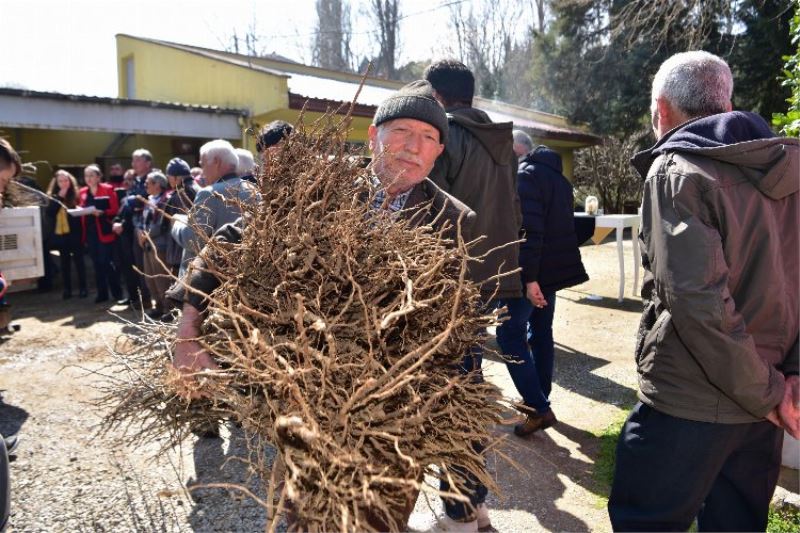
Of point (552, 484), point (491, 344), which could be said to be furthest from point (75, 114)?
point (552, 484)

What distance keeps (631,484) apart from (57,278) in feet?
35.8

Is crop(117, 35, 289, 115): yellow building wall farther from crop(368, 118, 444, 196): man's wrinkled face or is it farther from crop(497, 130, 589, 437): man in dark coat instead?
crop(368, 118, 444, 196): man's wrinkled face

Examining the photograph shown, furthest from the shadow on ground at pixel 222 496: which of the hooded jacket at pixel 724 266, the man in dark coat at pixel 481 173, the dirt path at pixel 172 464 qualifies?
the hooded jacket at pixel 724 266

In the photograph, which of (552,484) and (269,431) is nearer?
(269,431)

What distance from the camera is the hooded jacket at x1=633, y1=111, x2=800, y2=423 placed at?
1714 mm

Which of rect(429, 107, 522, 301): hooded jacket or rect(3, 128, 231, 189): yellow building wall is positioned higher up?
rect(3, 128, 231, 189): yellow building wall

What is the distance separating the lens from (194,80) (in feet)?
46.3

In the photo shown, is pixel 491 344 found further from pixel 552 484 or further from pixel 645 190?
pixel 645 190

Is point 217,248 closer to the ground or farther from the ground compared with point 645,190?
closer to the ground

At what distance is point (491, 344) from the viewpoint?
573 cm

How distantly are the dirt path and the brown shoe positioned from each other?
0.07 metres

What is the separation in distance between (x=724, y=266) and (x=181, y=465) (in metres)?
2.16

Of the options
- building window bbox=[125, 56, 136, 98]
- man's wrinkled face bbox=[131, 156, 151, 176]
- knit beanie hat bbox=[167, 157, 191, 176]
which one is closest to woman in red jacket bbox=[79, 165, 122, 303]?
man's wrinkled face bbox=[131, 156, 151, 176]

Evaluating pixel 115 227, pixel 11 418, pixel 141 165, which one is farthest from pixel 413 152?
pixel 115 227
